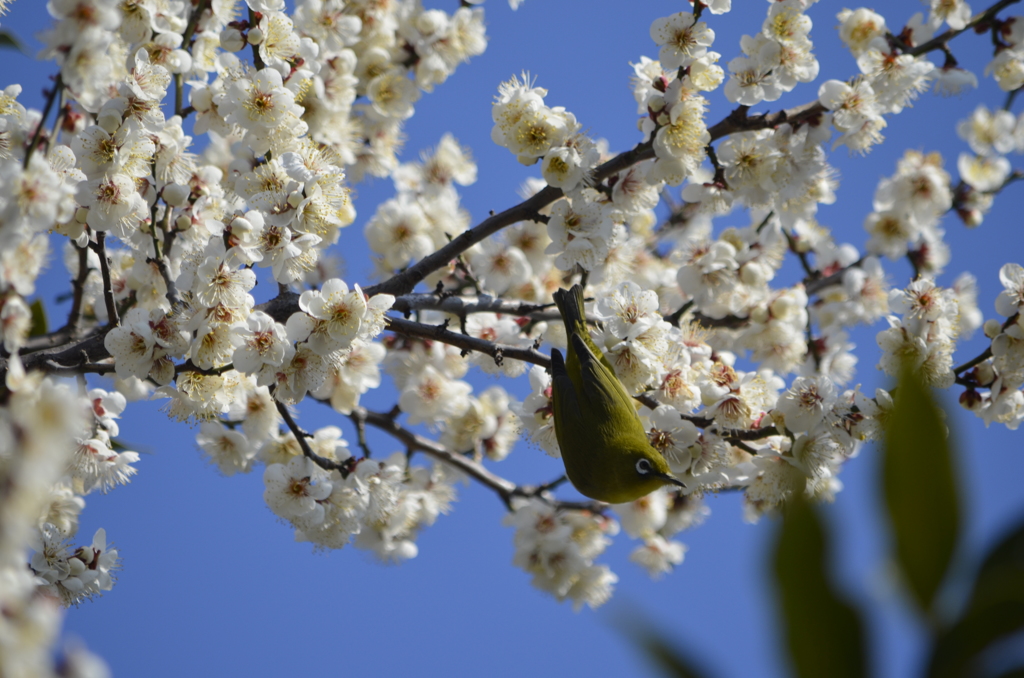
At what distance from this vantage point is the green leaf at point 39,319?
3.41m

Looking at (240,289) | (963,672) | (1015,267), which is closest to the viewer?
(963,672)

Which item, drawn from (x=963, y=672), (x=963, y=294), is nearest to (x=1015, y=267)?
(x=963, y=294)

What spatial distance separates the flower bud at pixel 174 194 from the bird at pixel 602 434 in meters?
1.56

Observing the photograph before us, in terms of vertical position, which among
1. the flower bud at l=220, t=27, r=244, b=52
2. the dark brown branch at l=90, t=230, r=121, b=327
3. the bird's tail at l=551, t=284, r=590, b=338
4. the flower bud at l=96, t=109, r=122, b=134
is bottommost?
the dark brown branch at l=90, t=230, r=121, b=327

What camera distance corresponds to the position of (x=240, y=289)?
8.70 ft

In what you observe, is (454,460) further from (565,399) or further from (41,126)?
(41,126)

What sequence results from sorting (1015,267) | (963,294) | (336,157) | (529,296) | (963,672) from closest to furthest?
(963,672) < (1015,267) < (336,157) < (963,294) < (529,296)

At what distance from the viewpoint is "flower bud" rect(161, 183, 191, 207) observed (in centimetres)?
292

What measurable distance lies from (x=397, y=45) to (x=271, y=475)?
267 cm

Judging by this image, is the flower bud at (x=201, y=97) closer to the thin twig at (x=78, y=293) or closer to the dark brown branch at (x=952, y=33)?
the thin twig at (x=78, y=293)

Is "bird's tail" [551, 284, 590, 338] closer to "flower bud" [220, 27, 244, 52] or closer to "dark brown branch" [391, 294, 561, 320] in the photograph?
"dark brown branch" [391, 294, 561, 320]

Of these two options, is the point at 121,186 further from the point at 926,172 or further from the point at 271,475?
the point at 926,172

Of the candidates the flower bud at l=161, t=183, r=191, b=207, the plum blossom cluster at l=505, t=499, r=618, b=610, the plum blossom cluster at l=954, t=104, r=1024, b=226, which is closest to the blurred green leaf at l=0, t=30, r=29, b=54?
the flower bud at l=161, t=183, r=191, b=207

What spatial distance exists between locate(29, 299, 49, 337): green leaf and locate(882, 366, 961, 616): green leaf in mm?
3622
